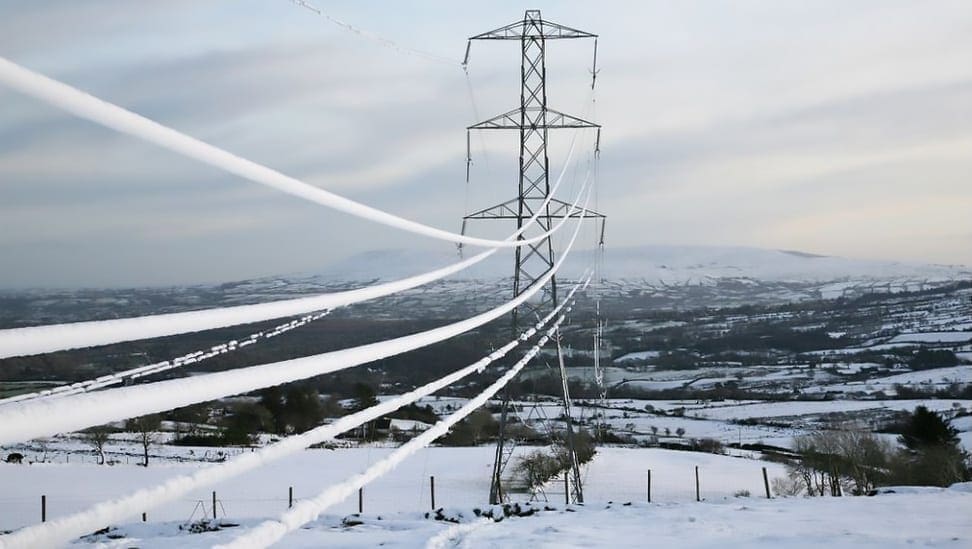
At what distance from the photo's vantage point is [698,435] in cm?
5300

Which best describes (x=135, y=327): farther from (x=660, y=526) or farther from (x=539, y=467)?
(x=539, y=467)

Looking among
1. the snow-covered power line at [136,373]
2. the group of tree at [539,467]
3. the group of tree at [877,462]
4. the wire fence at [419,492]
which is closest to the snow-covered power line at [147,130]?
the snow-covered power line at [136,373]

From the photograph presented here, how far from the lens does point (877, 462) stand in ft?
87.6

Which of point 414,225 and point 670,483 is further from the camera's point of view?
point 670,483

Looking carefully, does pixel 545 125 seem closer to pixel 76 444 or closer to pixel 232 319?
pixel 232 319

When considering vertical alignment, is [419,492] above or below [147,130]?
below

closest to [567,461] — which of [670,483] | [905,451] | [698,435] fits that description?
[670,483]

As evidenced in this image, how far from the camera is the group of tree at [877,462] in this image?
22.2m

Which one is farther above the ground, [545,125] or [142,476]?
[545,125]

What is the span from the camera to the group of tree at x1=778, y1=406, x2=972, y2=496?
22234 millimetres

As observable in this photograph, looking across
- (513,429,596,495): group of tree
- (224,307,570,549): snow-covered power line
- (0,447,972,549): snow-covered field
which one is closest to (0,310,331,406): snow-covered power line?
(224,307,570,549): snow-covered power line

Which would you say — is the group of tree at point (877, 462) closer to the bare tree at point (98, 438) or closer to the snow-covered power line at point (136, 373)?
the snow-covered power line at point (136, 373)

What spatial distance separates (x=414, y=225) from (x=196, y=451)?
31.1m

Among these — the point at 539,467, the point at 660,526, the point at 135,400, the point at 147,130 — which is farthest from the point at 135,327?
the point at 539,467
